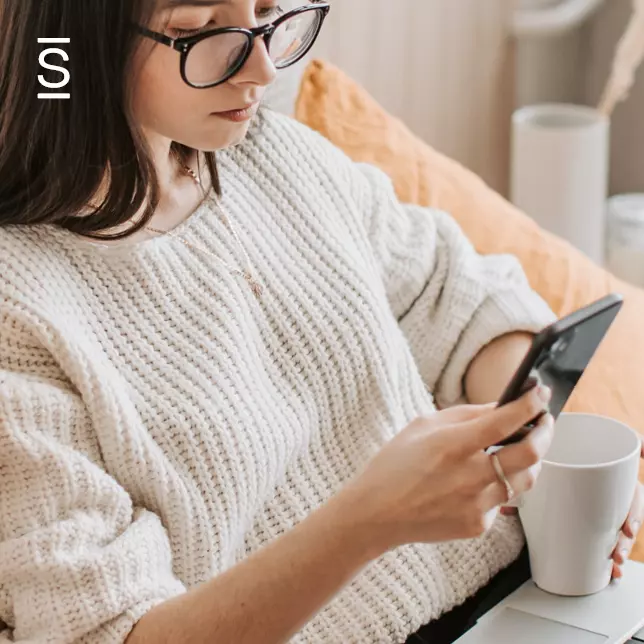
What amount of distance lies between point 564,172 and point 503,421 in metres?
1.60

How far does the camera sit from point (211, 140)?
0.90 meters

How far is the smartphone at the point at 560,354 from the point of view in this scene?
2.36ft

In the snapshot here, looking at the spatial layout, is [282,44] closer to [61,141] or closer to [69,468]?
[61,141]

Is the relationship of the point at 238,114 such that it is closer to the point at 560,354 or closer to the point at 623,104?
the point at 560,354

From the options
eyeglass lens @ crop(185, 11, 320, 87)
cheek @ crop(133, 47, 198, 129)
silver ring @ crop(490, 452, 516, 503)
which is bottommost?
silver ring @ crop(490, 452, 516, 503)

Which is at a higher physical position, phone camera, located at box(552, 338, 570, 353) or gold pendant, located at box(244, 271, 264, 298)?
phone camera, located at box(552, 338, 570, 353)

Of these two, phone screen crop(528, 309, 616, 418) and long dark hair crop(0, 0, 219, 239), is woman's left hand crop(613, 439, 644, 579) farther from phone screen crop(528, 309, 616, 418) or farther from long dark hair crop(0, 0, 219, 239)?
long dark hair crop(0, 0, 219, 239)

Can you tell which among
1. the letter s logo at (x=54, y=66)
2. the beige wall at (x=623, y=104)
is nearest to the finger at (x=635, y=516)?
the letter s logo at (x=54, y=66)

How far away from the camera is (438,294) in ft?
3.85

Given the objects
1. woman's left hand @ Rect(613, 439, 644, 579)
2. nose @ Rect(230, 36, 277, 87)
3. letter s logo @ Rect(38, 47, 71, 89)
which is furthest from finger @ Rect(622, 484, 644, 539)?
letter s logo @ Rect(38, 47, 71, 89)

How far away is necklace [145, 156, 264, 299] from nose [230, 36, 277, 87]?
162 millimetres

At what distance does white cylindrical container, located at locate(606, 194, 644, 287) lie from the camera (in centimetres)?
228

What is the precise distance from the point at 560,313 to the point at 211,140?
1.99 ft

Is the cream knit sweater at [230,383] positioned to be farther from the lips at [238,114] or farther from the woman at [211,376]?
the lips at [238,114]
